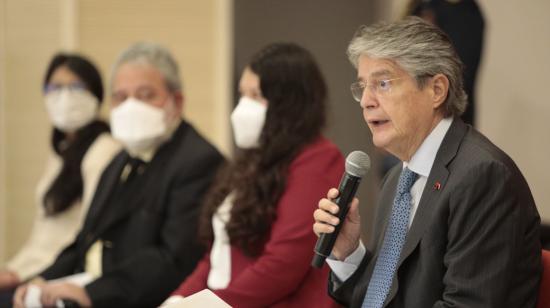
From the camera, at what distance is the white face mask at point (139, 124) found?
11.2ft

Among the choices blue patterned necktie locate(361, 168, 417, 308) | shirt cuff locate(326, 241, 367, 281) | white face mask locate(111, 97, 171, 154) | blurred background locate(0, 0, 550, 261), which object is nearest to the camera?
blue patterned necktie locate(361, 168, 417, 308)

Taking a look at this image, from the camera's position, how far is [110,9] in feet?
17.4

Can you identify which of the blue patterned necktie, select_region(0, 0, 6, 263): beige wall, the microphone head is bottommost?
select_region(0, 0, 6, 263): beige wall

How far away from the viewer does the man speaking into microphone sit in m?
1.73

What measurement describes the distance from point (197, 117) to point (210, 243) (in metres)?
2.47

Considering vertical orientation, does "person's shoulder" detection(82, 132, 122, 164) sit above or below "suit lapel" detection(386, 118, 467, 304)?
below

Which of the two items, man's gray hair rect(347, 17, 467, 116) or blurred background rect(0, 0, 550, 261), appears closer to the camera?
man's gray hair rect(347, 17, 467, 116)

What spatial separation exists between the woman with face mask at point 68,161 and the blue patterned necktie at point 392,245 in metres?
2.04

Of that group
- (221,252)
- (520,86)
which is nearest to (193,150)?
(221,252)

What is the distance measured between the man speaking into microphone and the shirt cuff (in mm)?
31

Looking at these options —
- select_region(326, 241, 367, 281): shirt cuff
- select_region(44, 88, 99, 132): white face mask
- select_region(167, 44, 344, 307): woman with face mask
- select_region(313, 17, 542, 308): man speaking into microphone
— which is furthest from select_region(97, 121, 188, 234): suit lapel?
select_region(313, 17, 542, 308): man speaking into microphone

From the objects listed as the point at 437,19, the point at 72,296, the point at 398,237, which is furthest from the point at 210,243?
the point at 437,19

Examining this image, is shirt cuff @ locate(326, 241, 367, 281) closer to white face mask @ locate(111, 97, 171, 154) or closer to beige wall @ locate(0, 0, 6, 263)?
white face mask @ locate(111, 97, 171, 154)

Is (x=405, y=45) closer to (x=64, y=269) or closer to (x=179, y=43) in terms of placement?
(x=64, y=269)
